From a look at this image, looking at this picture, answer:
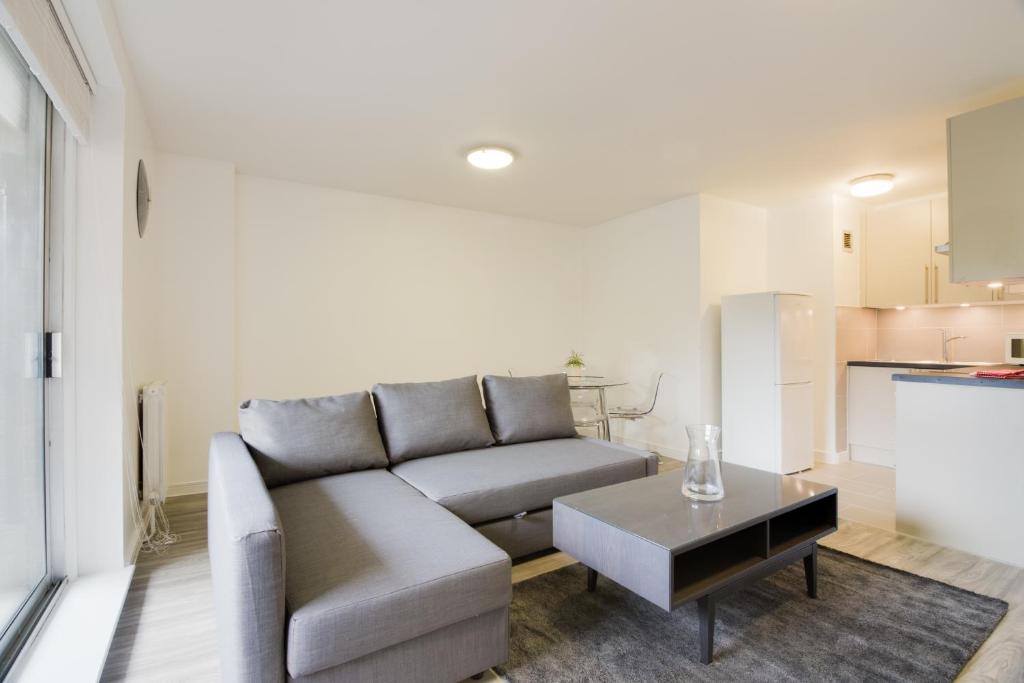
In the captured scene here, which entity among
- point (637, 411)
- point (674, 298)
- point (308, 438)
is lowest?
point (637, 411)

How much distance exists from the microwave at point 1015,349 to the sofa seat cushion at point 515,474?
355cm

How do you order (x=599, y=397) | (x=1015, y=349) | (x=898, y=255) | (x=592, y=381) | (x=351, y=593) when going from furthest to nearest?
1. (x=592, y=381)
2. (x=599, y=397)
3. (x=898, y=255)
4. (x=1015, y=349)
5. (x=351, y=593)

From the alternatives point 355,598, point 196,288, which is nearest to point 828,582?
point 355,598

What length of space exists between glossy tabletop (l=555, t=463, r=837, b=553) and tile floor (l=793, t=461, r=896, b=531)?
128 centimetres

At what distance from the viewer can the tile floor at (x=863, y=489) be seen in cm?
322

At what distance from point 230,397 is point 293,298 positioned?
962 millimetres

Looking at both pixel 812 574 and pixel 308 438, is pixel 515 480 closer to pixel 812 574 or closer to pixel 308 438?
pixel 308 438

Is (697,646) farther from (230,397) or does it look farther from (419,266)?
(419,266)

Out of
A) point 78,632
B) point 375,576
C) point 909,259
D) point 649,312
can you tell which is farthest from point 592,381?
point 78,632

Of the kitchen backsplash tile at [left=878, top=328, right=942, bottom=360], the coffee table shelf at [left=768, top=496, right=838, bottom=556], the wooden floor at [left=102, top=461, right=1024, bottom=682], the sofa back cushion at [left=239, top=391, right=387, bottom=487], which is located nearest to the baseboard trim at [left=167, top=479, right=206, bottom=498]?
the wooden floor at [left=102, top=461, right=1024, bottom=682]

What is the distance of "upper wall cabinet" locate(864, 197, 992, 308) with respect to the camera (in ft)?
14.6

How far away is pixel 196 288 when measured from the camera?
3.75m

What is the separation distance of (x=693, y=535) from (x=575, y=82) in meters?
2.30

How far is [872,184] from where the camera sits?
13.6 feet
